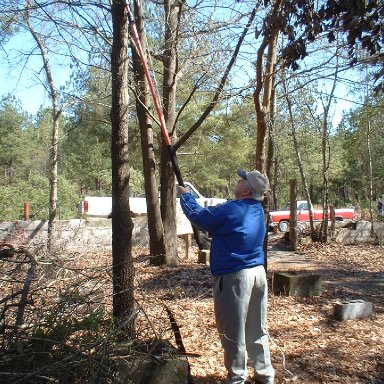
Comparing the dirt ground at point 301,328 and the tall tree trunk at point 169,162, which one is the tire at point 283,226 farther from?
the tall tree trunk at point 169,162

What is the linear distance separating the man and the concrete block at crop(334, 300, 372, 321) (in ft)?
8.25

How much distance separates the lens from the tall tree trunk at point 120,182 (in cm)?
395

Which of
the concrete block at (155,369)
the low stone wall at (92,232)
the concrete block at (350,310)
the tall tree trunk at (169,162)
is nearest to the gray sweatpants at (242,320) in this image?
the concrete block at (155,369)

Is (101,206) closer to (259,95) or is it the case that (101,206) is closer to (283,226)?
(283,226)

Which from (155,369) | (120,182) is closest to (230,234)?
(155,369)

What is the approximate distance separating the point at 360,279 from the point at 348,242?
6811mm

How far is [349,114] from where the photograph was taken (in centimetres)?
Result: 3069

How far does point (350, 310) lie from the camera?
593cm

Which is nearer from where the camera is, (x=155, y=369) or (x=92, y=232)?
(x=155, y=369)

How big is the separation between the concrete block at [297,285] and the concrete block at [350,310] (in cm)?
121

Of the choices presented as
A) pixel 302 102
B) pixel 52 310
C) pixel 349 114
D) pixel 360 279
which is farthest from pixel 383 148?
pixel 52 310

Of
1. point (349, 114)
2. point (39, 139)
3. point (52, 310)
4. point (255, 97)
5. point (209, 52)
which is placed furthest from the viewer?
point (39, 139)

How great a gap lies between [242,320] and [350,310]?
2.98 m

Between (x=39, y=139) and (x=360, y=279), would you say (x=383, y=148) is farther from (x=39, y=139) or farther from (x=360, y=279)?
(x=39, y=139)
